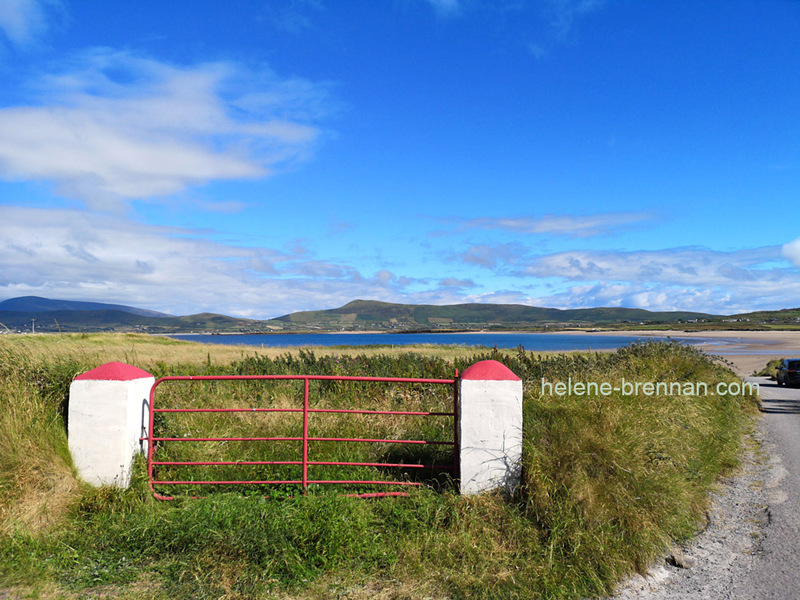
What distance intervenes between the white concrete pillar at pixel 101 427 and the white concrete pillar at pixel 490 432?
11.9 ft

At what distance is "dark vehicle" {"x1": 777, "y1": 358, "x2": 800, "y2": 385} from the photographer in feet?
79.1

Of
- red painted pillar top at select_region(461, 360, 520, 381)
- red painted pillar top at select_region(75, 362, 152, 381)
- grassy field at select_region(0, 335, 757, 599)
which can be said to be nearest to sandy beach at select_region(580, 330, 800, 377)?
grassy field at select_region(0, 335, 757, 599)

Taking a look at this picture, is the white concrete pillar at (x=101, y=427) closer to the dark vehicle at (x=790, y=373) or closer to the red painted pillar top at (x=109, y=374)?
the red painted pillar top at (x=109, y=374)

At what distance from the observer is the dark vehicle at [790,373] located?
79.1 ft

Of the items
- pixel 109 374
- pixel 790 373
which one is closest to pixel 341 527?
pixel 109 374

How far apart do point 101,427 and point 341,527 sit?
9.66 ft

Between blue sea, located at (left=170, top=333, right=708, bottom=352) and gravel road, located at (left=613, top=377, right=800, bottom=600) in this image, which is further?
blue sea, located at (left=170, top=333, right=708, bottom=352)

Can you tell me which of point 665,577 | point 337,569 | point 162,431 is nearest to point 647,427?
point 665,577

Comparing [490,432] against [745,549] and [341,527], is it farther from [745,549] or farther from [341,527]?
[745,549]

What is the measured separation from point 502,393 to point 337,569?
2429 mm

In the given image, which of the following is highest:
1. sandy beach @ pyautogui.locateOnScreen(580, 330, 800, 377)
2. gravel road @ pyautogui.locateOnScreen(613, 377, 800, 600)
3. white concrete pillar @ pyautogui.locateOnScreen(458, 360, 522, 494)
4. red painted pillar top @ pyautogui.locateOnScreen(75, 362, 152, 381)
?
red painted pillar top @ pyautogui.locateOnScreen(75, 362, 152, 381)

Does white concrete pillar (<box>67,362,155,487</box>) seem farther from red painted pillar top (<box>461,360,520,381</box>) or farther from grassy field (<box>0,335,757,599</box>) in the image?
red painted pillar top (<box>461,360,520,381</box>)

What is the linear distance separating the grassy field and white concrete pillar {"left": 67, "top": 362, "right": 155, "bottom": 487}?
17 cm

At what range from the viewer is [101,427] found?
5.79m
